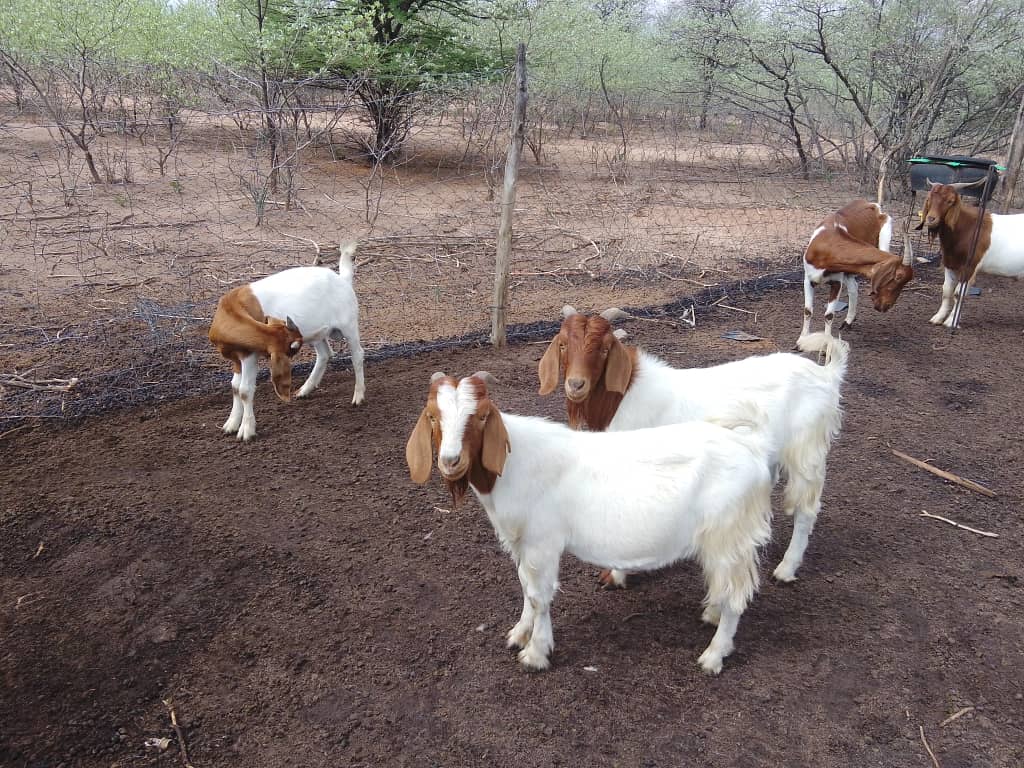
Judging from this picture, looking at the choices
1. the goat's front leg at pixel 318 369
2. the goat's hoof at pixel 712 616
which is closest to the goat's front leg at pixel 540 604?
the goat's hoof at pixel 712 616

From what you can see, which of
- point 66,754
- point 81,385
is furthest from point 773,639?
point 81,385

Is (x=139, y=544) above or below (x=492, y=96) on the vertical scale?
below

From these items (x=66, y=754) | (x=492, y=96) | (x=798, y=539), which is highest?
(x=492, y=96)

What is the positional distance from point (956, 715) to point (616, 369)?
207 cm

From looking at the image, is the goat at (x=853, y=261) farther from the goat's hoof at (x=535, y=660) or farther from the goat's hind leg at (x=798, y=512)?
the goat's hoof at (x=535, y=660)

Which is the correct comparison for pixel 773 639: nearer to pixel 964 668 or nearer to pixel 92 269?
pixel 964 668

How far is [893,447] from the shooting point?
5.14 metres

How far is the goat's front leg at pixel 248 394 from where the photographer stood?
4.98m

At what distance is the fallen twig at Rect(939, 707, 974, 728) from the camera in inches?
114

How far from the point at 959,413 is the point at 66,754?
20.4ft

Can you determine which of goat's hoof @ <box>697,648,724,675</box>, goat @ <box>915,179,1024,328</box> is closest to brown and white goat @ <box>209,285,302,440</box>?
goat's hoof @ <box>697,648,724,675</box>

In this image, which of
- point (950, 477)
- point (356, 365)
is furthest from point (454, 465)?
point (950, 477)

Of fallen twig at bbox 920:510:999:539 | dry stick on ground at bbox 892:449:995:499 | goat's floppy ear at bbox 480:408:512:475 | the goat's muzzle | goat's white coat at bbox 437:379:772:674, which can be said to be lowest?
fallen twig at bbox 920:510:999:539

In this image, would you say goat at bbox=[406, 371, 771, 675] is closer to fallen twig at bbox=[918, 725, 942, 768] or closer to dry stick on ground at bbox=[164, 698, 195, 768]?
fallen twig at bbox=[918, 725, 942, 768]
